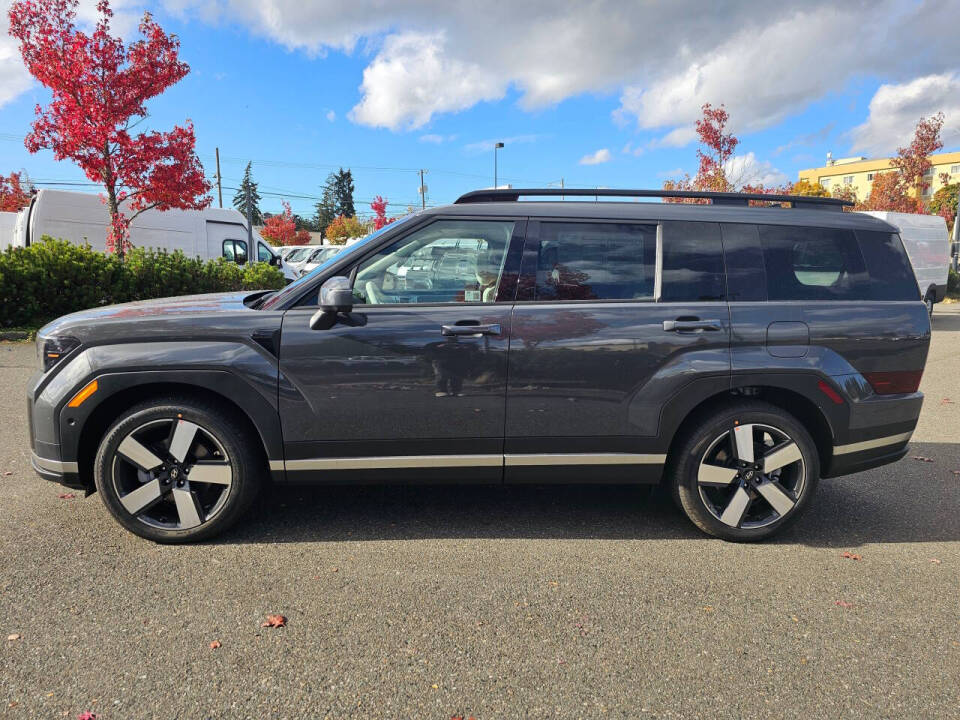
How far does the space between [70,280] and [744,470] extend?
38.3 feet

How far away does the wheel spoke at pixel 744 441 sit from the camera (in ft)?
11.9

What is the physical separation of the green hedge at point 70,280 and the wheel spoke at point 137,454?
932 centimetres

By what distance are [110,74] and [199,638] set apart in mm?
13393

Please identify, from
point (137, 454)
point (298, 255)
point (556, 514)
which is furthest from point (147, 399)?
point (298, 255)

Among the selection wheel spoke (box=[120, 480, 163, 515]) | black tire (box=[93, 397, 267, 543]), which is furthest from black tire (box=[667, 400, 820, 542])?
wheel spoke (box=[120, 480, 163, 515])

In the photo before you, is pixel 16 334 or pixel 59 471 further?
pixel 16 334

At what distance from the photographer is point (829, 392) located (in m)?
3.60

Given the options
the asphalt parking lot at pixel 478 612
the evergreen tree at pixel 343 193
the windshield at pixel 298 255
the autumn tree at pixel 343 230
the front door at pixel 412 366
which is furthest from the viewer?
the evergreen tree at pixel 343 193

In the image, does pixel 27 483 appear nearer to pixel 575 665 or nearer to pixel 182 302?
pixel 182 302

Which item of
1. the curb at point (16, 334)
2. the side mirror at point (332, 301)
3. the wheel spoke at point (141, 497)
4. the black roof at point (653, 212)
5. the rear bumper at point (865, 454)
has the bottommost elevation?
the wheel spoke at point (141, 497)

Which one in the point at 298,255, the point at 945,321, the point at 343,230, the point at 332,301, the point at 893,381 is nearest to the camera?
Result: the point at 332,301

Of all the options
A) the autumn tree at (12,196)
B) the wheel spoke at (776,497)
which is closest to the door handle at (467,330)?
the wheel spoke at (776,497)

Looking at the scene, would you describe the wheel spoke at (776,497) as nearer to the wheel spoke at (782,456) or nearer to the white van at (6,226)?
the wheel spoke at (782,456)

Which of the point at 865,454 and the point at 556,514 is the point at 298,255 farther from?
the point at 865,454
